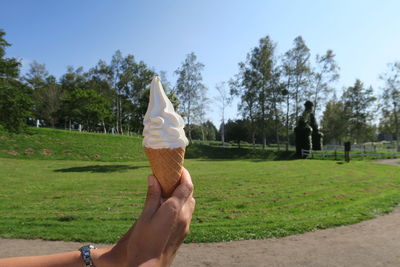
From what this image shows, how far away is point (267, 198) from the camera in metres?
11.0

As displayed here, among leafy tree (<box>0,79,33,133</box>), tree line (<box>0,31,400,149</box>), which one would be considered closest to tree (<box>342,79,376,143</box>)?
tree line (<box>0,31,400,149</box>)

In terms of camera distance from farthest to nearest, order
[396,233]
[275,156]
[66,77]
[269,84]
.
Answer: [66,77]
[269,84]
[275,156]
[396,233]

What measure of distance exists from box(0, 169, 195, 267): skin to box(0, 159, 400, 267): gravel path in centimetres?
366

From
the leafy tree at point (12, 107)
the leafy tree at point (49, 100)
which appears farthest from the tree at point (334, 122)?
the leafy tree at point (49, 100)

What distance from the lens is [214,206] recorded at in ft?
32.0

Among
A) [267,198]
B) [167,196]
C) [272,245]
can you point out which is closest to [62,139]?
[267,198]

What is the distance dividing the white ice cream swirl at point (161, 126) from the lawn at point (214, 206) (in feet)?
16.1

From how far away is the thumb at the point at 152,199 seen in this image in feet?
6.45

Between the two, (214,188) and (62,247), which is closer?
(62,247)

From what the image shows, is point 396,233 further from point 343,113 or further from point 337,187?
point 343,113

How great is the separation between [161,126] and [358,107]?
59.3 m

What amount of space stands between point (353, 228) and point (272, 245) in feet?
9.73

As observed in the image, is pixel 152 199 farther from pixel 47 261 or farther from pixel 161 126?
pixel 47 261

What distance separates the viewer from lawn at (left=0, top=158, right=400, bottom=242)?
7.19 meters
